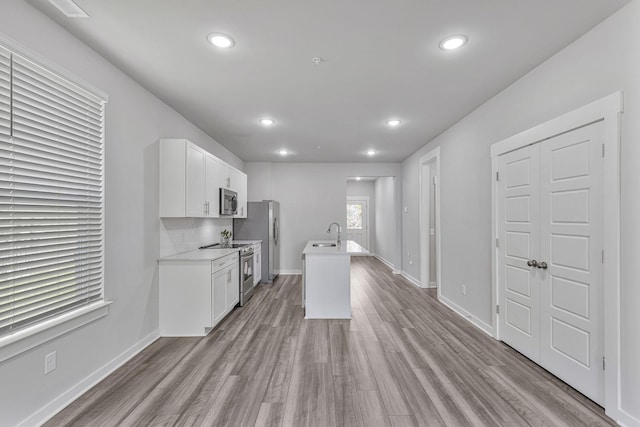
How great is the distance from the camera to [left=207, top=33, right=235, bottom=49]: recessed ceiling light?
2.17 m

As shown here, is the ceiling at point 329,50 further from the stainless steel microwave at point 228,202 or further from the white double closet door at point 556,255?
the stainless steel microwave at point 228,202

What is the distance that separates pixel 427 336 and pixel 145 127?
3847 millimetres

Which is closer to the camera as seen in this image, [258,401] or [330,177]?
[258,401]

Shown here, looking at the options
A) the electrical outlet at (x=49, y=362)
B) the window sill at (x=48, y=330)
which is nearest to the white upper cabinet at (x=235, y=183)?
the window sill at (x=48, y=330)

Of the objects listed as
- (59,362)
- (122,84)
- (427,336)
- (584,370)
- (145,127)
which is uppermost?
(122,84)

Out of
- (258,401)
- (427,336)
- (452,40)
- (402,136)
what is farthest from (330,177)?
(258,401)

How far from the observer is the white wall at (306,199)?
7.11 metres

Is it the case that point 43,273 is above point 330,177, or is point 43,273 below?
below

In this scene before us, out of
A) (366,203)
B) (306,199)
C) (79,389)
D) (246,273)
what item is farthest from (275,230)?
(366,203)

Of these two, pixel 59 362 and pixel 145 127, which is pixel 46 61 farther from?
pixel 59 362

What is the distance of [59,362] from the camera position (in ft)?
6.75

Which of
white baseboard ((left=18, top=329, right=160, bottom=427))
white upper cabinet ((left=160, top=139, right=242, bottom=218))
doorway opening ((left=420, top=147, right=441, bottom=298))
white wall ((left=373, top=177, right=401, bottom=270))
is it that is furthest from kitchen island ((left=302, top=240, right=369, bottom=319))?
white wall ((left=373, top=177, right=401, bottom=270))

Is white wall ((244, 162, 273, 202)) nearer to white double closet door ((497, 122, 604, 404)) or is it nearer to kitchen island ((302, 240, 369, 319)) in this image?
kitchen island ((302, 240, 369, 319))

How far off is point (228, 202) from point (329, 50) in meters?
3.04
